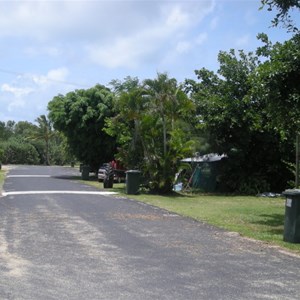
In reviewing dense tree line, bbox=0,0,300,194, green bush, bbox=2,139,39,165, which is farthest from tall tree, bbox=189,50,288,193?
green bush, bbox=2,139,39,165

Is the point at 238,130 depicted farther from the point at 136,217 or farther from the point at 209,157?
the point at 136,217

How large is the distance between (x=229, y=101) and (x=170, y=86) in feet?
13.1

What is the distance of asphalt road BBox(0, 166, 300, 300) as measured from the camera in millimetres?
6566

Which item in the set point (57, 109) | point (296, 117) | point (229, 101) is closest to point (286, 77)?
point (296, 117)

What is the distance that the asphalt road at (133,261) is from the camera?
21.5 feet

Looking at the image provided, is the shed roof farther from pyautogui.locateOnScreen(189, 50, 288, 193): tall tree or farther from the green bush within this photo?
the green bush

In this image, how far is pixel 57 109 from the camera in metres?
38.2

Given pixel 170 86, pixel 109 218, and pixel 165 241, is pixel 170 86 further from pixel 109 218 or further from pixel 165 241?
pixel 165 241

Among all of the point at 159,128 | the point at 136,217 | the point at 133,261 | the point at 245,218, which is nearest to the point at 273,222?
the point at 245,218

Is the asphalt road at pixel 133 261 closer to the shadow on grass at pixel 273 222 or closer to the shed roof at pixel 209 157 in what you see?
the shadow on grass at pixel 273 222

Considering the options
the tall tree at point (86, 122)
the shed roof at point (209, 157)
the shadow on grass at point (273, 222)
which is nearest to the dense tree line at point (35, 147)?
the tall tree at point (86, 122)

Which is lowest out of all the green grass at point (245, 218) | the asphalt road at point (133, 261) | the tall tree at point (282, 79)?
the asphalt road at point (133, 261)

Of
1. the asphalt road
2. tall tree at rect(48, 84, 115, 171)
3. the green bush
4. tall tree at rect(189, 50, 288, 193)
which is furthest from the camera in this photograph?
the green bush

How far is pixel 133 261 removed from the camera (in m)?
8.40
